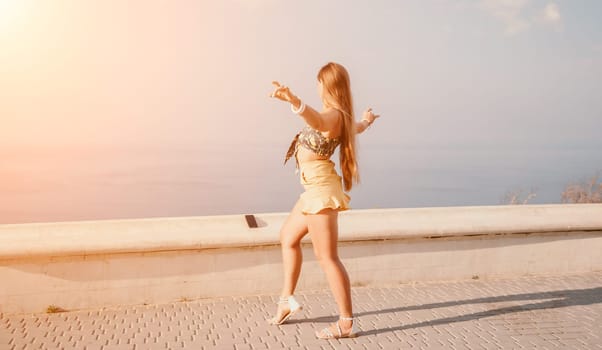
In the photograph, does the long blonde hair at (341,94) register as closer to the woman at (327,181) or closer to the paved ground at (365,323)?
the woman at (327,181)

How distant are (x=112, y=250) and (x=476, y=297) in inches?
116

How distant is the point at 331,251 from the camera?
469 centimetres

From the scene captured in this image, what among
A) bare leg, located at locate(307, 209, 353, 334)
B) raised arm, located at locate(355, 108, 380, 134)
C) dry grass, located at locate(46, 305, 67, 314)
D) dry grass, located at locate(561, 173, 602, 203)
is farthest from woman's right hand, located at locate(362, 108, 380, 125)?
dry grass, located at locate(561, 173, 602, 203)

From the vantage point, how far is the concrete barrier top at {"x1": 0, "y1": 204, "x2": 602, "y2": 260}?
5160mm

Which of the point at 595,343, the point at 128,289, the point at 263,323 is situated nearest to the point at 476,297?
the point at 595,343

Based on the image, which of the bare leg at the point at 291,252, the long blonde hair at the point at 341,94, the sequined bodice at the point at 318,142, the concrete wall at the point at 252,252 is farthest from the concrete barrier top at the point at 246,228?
the long blonde hair at the point at 341,94

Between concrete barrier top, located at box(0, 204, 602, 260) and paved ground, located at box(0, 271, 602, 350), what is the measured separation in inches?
18.3

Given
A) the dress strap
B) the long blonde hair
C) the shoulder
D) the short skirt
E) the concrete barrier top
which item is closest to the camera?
the shoulder

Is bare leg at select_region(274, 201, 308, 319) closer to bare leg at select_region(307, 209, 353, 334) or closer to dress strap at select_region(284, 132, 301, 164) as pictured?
bare leg at select_region(307, 209, 353, 334)

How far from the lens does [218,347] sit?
4559mm

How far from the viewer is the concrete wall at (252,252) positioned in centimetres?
516

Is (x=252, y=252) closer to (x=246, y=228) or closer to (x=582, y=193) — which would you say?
(x=246, y=228)

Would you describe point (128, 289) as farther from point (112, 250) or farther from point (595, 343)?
point (595, 343)

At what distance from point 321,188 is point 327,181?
6 centimetres
